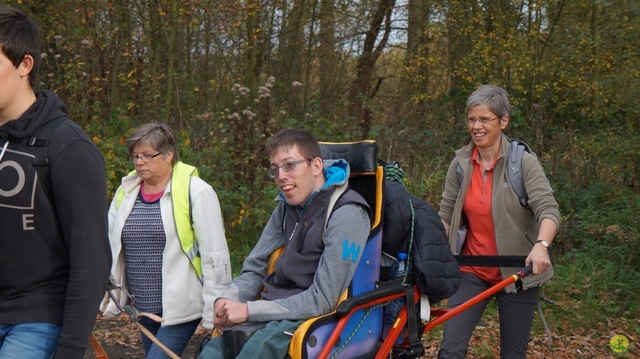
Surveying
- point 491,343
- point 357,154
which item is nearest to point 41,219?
point 357,154

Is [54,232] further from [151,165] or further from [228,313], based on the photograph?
[151,165]

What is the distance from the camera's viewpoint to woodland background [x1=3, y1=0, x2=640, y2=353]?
9.63 m

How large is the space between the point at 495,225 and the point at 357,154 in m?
1.01

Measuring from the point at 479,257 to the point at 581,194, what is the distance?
6.00m

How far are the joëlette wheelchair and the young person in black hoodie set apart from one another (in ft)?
4.15

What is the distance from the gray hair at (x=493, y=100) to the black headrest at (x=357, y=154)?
2.75ft

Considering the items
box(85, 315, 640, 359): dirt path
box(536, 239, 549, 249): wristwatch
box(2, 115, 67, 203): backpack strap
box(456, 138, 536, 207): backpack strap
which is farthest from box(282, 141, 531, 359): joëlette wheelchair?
box(85, 315, 640, 359): dirt path

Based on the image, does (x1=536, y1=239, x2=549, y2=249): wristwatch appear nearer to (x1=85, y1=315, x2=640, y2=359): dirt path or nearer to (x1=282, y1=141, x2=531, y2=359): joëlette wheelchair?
(x1=282, y1=141, x2=531, y2=359): joëlette wheelchair

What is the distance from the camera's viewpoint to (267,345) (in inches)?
144

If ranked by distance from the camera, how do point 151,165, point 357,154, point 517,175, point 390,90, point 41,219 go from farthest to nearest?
point 390,90 → point 517,175 → point 151,165 → point 357,154 → point 41,219

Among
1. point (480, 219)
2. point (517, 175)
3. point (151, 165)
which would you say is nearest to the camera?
point (151, 165)

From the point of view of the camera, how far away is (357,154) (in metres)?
4.43

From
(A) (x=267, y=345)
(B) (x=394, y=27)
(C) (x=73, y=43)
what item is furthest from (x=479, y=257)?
(B) (x=394, y=27)

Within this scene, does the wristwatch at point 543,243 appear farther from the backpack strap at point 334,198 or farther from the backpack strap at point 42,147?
the backpack strap at point 42,147
